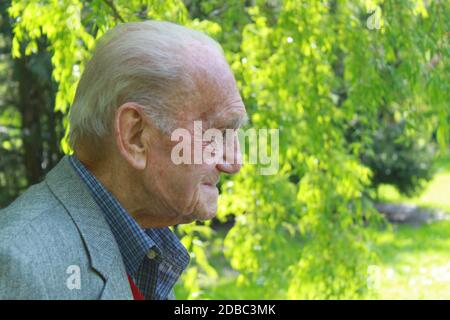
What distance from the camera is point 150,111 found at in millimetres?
1690

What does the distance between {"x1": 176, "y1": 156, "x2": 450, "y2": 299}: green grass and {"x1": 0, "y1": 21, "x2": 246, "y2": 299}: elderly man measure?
159 inches

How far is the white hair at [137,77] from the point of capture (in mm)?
1678

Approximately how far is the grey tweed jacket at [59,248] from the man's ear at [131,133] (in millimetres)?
117

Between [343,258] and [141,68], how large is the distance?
2.92 meters

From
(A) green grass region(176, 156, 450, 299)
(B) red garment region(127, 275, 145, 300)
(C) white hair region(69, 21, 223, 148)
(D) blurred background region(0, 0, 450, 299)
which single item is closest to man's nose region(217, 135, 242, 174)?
(C) white hair region(69, 21, 223, 148)

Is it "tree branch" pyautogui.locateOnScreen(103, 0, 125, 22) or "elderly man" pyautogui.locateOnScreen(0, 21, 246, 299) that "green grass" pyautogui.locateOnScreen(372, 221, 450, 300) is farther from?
"elderly man" pyautogui.locateOnScreen(0, 21, 246, 299)

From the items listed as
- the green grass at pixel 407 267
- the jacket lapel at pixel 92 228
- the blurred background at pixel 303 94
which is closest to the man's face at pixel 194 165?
the jacket lapel at pixel 92 228

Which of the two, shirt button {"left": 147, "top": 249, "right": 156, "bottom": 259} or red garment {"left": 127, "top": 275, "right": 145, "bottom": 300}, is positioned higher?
shirt button {"left": 147, "top": 249, "right": 156, "bottom": 259}

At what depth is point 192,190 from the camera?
69.8 inches

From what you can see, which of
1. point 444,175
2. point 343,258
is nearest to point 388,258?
point 343,258

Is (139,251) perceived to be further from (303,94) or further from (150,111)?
(303,94)

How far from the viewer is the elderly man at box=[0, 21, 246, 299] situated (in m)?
1.62
